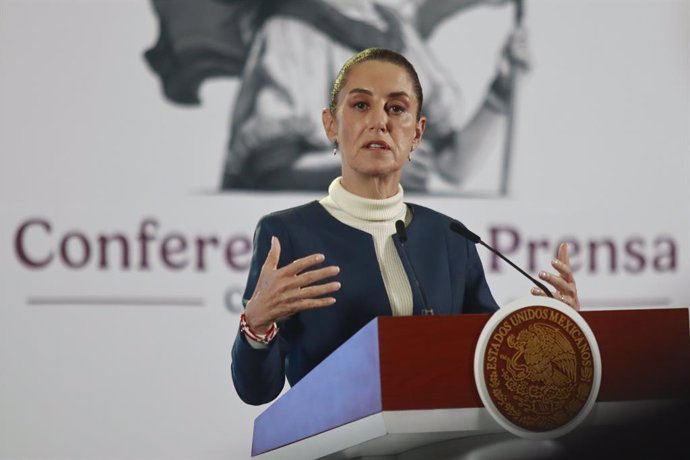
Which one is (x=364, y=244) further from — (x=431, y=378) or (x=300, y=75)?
(x=300, y=75)

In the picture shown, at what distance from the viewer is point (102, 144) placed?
3488 millimetres

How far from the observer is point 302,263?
5.31 feet

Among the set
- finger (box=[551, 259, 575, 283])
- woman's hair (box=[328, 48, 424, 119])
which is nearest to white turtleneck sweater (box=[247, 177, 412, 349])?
woman's hair (box=[328, 48, 424, 119])

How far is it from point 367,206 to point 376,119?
0.18 metres

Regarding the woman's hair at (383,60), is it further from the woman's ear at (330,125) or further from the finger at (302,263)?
the finger at (302,263)

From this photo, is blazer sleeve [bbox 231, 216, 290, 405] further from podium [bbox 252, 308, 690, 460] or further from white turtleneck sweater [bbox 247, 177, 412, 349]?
podium [bbox 252, 308, 690, 460]

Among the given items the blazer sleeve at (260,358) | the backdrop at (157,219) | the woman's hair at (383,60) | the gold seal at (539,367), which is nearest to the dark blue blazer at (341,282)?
the blazer sleeve at (260,358)

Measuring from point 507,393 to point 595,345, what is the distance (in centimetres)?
16

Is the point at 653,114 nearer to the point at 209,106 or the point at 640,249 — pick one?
the point at 640,249

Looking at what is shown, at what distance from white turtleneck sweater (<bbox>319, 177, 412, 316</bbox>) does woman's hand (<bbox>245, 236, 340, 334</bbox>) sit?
1.25 ft

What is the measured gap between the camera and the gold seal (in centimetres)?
137

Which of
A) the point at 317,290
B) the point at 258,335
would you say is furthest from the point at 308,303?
the point at 258,335

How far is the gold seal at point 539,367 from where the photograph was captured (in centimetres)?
137

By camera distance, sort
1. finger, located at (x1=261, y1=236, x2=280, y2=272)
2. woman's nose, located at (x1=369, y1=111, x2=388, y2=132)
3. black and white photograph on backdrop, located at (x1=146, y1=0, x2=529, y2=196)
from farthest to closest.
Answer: black and white photograph on backdrop, located at (x1=146, y1=0, x2=529, y2=196)
woman's nose, located at (x1=369, y1=111, x2=388, y2=132)
finger, located at (x1=261, y1=236, x2=280, y2=272)
